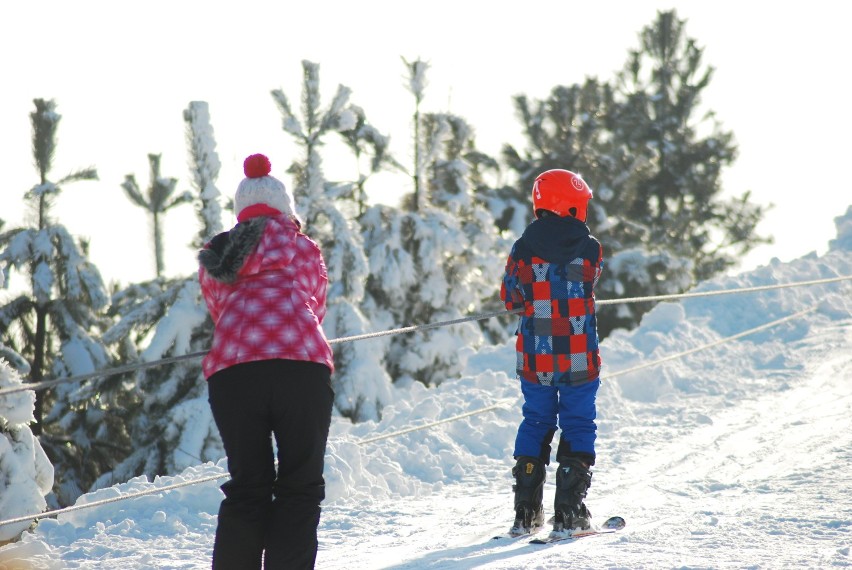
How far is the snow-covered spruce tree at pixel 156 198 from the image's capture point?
64.7 ft

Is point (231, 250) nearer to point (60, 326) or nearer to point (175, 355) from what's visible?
point (175, 355)

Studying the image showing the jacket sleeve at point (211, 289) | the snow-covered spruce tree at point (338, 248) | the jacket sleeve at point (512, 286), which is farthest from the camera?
the snow-covered spruce tree at point (338, 248)

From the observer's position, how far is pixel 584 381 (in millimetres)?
5219

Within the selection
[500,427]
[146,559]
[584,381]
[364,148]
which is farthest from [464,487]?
[364,148]

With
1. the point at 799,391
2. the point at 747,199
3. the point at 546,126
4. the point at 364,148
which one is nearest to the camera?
the point at 799,391

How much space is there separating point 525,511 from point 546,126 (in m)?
21.3

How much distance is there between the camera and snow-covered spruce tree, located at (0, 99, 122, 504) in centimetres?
1380

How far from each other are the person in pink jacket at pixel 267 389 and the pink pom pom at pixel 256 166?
0.83 ft

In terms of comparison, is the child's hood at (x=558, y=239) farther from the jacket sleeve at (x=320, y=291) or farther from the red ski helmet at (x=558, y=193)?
the jacket sleeve at (x=320, y=291)

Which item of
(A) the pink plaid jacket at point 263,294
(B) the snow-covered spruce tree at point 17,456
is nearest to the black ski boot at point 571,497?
(A) the pink plaid jacket at point 263,294

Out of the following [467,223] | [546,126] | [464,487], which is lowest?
[464,487]

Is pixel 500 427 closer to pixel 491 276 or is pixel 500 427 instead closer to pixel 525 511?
pixel 525 511

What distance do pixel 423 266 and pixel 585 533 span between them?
12.5 meters

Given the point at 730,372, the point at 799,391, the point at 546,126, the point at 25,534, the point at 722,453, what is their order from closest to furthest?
the point at 25,534, the point at 722,453, the point at 799,391, the point at 730,372, the point at 546,126
